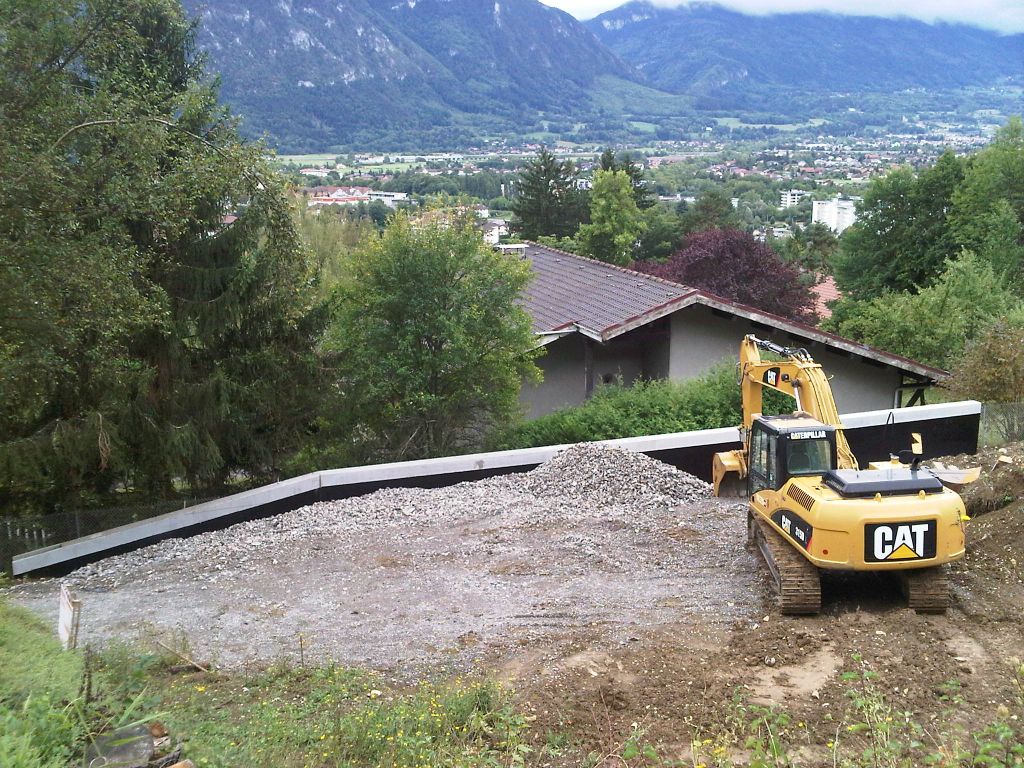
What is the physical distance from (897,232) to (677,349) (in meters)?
25.4

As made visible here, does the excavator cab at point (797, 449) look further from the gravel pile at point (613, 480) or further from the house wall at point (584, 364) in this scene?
the house wall at point (584, 364)

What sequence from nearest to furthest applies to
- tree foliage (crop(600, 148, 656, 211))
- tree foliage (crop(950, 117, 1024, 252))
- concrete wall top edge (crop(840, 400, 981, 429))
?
concrete wall top edge (crop(840, 400, 981, 429)) < tree foliage (crop(950, 117, 1024, 252)) < tree foliage (crop(600, 148, 656, 211))

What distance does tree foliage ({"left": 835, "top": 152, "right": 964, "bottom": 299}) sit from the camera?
41.8 m

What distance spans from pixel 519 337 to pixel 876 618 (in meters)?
9.49

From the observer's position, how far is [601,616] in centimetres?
1023

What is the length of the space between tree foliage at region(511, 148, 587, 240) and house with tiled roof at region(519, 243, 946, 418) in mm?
37067

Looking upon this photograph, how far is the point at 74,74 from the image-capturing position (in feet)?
42.2

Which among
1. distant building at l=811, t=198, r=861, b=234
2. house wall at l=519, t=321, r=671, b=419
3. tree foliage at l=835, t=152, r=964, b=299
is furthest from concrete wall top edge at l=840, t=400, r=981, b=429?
distant building at l=811, t=198, r=861, b=234

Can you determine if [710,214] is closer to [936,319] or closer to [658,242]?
[658,242]

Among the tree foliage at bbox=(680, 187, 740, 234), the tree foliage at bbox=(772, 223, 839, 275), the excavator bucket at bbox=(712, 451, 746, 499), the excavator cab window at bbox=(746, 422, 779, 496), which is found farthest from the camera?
the tree foliage at bbox=(680, 187, 740, 234)

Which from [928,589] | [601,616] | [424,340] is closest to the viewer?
[928,589]

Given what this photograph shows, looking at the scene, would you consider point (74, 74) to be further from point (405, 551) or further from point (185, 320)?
point (405, 551)

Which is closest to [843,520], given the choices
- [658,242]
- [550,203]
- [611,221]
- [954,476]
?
[954,476]

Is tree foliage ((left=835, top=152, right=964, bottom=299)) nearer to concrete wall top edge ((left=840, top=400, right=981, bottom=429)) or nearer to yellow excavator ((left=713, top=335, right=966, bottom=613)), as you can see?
concrete wall top edge ((left=840, top=400, right=981, bottom=429))
